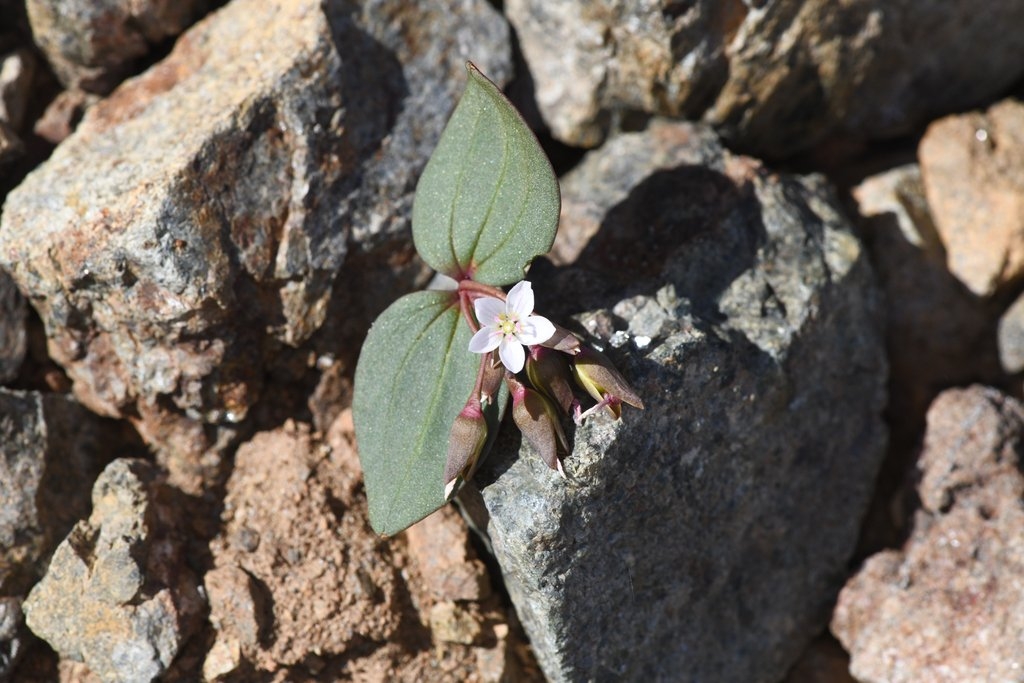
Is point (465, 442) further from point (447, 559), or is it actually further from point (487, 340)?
point (447, 559)

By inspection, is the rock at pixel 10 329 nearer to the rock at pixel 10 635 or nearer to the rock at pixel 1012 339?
the rock at pixel 10 635

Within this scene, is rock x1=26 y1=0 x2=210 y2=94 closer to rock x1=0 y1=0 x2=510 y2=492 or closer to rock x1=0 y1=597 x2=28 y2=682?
rock x1=0 y1=0 x2=510 y2=492

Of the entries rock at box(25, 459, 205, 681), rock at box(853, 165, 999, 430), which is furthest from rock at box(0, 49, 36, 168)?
rock at box(853, 165, 999, 430)

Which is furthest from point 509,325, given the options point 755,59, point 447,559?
point 755,59

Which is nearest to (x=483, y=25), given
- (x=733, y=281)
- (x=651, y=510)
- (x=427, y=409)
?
(x=733, y=281)

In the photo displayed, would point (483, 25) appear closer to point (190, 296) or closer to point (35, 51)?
point (190, 296)
